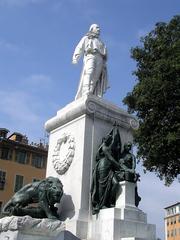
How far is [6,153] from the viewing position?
5009cm

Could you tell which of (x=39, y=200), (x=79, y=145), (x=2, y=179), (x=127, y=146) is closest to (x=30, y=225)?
(x=39, y=200)

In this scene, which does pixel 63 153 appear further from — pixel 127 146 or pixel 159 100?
pixel 159 100

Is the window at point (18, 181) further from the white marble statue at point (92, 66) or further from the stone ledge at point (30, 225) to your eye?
the stone ledge at point (30, 225)

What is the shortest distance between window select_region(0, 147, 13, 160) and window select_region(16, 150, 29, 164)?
0.94 metres

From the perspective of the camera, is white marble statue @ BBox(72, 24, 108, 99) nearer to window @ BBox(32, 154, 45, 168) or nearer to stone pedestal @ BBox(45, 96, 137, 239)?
stone pedestal @ BBox(45, 96, 137, 239)

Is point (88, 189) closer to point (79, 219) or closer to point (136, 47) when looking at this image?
point (79, 219)

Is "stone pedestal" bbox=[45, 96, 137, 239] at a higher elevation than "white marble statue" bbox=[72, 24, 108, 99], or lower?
lower

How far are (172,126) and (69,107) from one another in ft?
21.9

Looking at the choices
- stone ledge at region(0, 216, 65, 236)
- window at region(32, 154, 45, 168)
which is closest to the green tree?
stone ledge at region(0, 216, 65, 236)

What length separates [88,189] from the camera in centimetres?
1085

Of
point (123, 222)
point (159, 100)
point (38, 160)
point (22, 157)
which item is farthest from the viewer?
point (38, 160)

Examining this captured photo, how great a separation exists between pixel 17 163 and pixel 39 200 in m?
40.6

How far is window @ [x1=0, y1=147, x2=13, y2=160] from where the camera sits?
49834mm

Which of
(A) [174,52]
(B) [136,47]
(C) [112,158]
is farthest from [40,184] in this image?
(B) [136,47]
